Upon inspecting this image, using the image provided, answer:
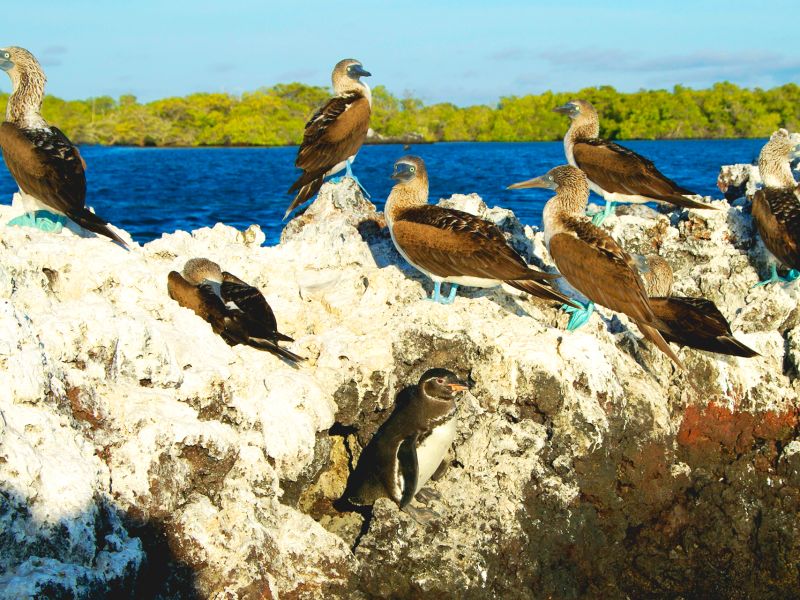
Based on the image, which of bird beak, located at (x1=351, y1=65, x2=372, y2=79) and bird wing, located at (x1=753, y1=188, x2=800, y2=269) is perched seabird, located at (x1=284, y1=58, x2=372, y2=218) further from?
bird wing, located at (x1=753, y1=188, x2=800, y2=269)

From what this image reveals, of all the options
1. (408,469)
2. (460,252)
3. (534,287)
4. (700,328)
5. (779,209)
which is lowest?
(408,469)

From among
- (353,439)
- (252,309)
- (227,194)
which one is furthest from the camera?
(227,194)

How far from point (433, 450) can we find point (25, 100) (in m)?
4.77

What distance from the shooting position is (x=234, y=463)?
4227 mm

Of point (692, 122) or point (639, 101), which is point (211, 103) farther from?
point (692, 122)

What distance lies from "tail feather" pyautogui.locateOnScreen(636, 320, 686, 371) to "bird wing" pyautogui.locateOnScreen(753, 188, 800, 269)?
1811mm

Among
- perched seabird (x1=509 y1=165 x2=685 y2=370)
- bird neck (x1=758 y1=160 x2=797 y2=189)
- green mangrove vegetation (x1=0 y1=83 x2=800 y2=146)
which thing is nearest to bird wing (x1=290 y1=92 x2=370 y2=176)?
perched seabird (x1=509 y1=165 x2=685 y2=370)

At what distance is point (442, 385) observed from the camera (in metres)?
4.67

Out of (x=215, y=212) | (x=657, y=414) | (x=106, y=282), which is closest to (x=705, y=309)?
(x=657, y=414)

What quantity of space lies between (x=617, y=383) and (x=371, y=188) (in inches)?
886

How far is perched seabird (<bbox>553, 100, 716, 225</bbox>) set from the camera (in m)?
6.78

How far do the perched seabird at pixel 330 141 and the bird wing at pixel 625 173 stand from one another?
2.56 meters

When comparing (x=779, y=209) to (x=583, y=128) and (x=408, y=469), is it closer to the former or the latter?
(x=583, y=128)

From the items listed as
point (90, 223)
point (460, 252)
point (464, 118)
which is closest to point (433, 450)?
point (460, 252)
